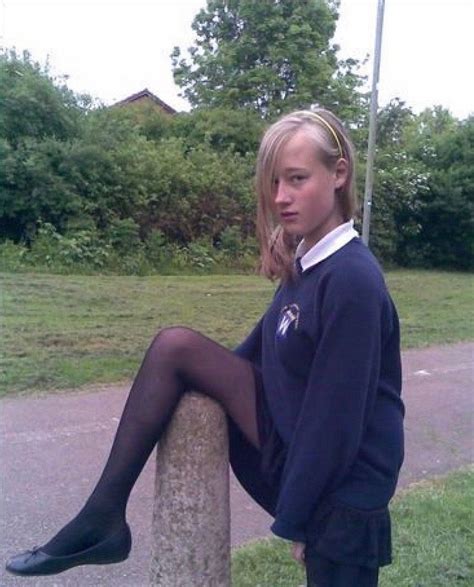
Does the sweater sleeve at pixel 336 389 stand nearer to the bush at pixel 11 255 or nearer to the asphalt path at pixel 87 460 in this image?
the asphalt path at pixel 87 460

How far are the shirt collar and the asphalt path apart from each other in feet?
6.20

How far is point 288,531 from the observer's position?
241 centimetres

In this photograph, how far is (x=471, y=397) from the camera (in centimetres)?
807

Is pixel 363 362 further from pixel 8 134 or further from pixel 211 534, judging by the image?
pixel 8 134

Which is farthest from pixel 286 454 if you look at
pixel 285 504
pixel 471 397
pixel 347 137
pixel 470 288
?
pixel 470 288

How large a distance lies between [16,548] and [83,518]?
1.65 metres

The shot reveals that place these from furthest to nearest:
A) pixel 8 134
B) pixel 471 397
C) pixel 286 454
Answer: pixel 8 134
pixel 471 397
pixel 286 454

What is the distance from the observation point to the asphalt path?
416cm

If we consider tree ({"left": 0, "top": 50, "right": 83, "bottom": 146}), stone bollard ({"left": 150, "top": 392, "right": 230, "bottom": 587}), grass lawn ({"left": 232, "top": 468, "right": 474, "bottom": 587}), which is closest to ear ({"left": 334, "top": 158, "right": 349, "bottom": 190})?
stone bollard ({"left": 150, "top": 392, "right": 230, "bottom": 587})

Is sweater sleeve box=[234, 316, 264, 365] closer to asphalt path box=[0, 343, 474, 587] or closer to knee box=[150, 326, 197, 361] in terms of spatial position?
knee box=[150, 326, 197, 361]

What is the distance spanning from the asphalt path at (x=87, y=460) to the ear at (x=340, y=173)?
2.04 meters

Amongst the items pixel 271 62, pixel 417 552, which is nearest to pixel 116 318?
pixel 417 552

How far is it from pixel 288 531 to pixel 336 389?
379mm

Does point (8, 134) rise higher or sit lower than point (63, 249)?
higher
